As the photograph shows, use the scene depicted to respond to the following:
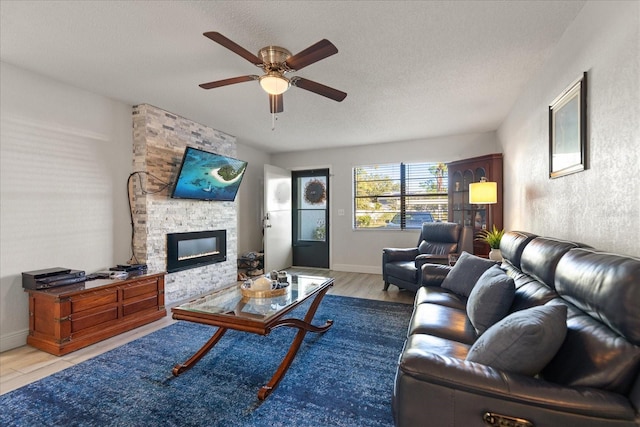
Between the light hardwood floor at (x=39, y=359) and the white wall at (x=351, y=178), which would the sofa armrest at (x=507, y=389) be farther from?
the white wall at (x=351, y=178)

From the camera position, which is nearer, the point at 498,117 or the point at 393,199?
the point at 498,117

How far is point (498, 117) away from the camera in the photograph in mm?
4059

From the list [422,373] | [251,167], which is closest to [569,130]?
[422,373]

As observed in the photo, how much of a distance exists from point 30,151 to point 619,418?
4.10m

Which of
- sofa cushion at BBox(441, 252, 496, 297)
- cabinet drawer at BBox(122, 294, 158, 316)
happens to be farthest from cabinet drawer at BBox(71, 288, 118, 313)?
sofa cushion at BBox(441, 252, 496, 297)

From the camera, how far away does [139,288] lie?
3.04 m

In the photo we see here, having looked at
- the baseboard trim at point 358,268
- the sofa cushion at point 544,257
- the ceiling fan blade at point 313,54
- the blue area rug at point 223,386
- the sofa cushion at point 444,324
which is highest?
the ceiling fan blade at point 313,54

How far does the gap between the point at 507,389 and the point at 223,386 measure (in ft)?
5.45

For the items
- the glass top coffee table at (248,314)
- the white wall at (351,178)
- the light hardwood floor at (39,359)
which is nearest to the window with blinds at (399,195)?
the white wall at (351,178)

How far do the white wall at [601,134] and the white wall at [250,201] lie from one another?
14.3ft

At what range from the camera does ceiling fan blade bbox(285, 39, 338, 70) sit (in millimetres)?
1763

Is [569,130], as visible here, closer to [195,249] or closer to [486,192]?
[486,192]

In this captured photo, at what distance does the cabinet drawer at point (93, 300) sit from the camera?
2.52m

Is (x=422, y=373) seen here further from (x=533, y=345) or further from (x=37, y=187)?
(x=37, y=187)
